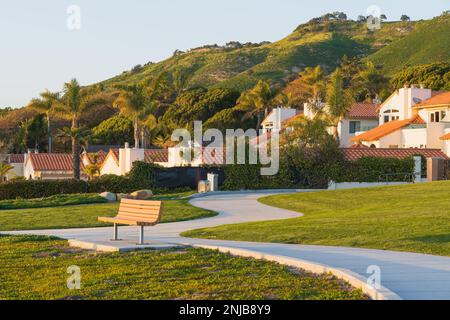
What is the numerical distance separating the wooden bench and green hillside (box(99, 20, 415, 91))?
111 meters

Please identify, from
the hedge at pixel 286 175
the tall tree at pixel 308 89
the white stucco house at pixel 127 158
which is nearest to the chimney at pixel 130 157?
the white stucco house at pixel 127 158

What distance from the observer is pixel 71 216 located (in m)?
25.3

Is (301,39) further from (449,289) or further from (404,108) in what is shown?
(449,289)

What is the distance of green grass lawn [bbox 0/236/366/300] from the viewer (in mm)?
Answer: 9852

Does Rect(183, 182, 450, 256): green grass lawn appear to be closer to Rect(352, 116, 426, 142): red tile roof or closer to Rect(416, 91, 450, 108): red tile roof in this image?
Rect(416, 91, 450, 108): red tile roof

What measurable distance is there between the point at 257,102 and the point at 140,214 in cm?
7443

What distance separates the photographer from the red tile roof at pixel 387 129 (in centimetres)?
6084

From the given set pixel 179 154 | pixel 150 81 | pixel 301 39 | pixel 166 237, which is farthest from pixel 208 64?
pixel 166 237

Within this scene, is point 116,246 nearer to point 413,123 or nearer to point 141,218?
point 141,218

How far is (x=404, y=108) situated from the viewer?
66688 mm

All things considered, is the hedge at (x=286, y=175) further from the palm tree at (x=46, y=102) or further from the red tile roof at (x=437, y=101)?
the red tile roof at (x=437, y=101)

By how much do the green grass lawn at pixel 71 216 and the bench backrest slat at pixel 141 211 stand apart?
579 centimetres

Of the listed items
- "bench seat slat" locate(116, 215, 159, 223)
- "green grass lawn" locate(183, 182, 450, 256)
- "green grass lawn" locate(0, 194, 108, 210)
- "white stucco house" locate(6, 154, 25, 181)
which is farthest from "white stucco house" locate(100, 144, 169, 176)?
"bench seat slat" locate(116, 215, 159, 223)

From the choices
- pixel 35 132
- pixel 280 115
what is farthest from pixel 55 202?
pixel 35 132
